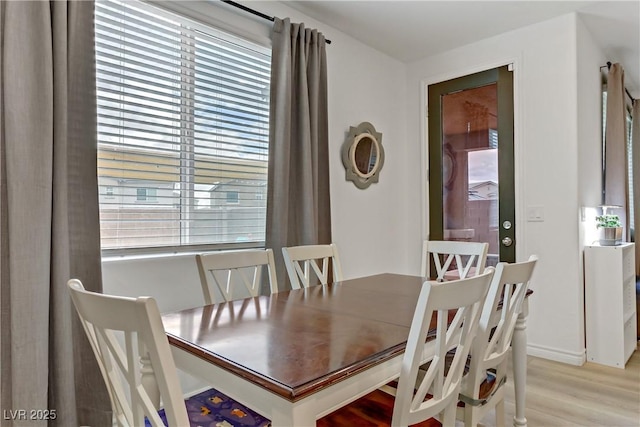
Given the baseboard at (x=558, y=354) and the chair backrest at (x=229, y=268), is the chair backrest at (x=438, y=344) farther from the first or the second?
the baseboard at (x=558, y=354)

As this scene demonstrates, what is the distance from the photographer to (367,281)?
221 centimetres

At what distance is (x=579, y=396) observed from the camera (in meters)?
2.41

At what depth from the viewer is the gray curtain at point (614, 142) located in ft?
11.8

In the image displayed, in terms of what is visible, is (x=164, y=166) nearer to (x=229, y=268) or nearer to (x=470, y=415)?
(x=229, y=268)

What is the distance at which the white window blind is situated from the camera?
6.72ft

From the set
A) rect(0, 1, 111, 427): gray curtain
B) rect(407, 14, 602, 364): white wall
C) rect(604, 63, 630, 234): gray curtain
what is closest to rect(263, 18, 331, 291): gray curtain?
rect(0, 1, 111, 427): gray curtain

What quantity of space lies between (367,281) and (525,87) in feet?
7.48

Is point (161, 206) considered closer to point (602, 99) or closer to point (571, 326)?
point (571, 326)

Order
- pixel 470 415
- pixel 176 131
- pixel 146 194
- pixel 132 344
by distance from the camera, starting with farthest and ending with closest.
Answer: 1. pixel 176 131
2. pixel 146 194
3. pixel 470 415
4. pixel 132 344

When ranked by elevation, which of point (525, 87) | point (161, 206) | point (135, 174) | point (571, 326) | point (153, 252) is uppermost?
point (525, 87)

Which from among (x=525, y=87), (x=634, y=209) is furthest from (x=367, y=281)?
(x=634, y=209)

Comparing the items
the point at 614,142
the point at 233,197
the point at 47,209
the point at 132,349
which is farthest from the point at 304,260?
the point at 614,142

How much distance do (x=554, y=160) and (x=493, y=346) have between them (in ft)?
7.15

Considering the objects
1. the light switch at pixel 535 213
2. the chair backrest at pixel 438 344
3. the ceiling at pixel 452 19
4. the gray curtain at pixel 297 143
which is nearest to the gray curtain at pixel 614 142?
the ceiling at pixel 452 19
